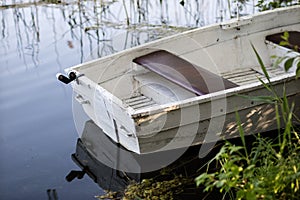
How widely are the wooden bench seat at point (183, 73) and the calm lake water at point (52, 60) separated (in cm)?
73

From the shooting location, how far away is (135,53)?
3.68 metres

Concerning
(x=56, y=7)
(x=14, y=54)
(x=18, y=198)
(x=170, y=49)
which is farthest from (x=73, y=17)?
(x=18, y=198)

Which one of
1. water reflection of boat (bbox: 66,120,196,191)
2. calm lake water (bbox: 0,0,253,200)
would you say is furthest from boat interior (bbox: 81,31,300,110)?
calm lake water (bbox: 0,0,253,200)

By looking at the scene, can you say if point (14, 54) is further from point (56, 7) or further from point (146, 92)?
point (146, 92)

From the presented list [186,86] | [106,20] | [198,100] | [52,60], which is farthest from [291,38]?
[106,20]

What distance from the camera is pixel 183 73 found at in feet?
11.1

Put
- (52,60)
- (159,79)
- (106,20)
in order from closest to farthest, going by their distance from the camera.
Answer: (159,79), (52,60), (106,20)

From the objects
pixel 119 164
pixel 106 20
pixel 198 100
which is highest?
pixel 106 20

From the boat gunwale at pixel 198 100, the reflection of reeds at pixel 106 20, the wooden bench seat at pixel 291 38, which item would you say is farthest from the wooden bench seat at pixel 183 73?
the reflection of reeds at pixel 106 20

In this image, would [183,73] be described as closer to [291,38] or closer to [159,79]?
[159,79]

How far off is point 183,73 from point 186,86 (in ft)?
0.65

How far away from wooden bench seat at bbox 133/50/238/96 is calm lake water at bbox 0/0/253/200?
2.38ft

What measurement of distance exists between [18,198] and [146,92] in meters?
1.05

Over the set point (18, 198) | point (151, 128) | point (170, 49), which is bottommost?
point (18, 198)
